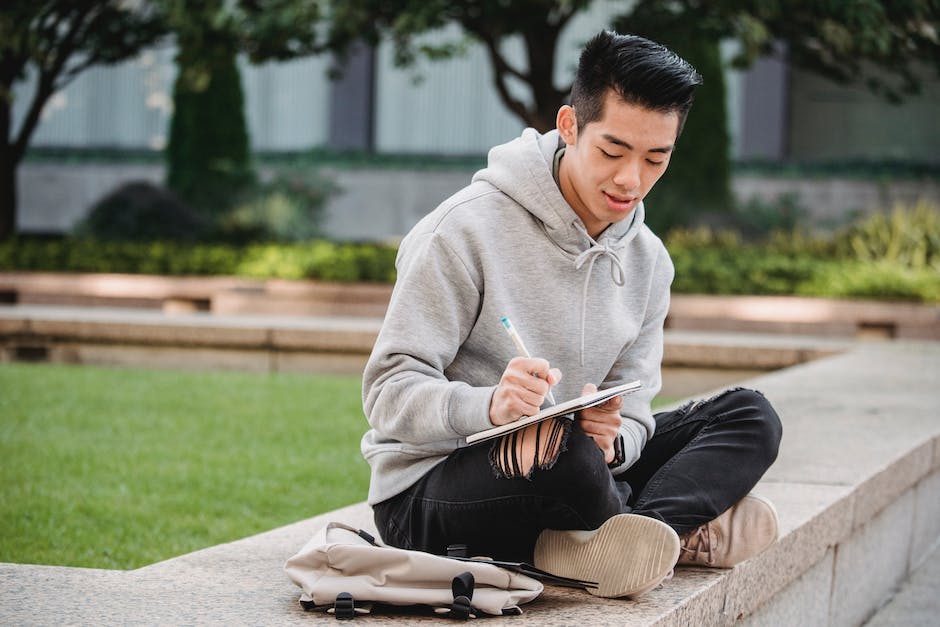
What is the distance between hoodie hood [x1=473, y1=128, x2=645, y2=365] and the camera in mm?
2799

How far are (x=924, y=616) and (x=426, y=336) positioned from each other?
2326 mm

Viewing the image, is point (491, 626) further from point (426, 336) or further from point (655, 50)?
point (655, 50)

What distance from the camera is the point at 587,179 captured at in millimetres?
2730

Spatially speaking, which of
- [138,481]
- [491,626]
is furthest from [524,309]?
[138,481]

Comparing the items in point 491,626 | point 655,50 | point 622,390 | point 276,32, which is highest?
point 276,32

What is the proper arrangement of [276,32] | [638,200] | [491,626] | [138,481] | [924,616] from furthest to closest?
[276,32], [138,481], [924,616], [638,200], [491,626]

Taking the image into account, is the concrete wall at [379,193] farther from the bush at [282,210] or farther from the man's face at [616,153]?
the man's face at [616,153]

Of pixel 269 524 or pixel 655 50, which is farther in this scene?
pixel 269 524

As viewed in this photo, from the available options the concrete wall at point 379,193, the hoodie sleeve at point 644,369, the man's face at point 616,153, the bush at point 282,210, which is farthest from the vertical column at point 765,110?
the man's face at point 616,153

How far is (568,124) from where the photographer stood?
2.79 m

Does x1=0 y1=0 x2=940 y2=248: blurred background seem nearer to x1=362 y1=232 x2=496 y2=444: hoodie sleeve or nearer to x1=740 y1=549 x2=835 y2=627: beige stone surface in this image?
x1=740 y1=549 x2=835 y2=627: beige stone surface

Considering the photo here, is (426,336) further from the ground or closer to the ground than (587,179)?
closer to the ground

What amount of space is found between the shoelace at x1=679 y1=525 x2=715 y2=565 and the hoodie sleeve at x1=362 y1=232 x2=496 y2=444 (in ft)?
1.99

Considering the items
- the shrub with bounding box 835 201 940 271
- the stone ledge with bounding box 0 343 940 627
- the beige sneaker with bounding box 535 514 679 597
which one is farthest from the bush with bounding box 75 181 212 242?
the beige sneaker with bounding box 535 514 679 597
